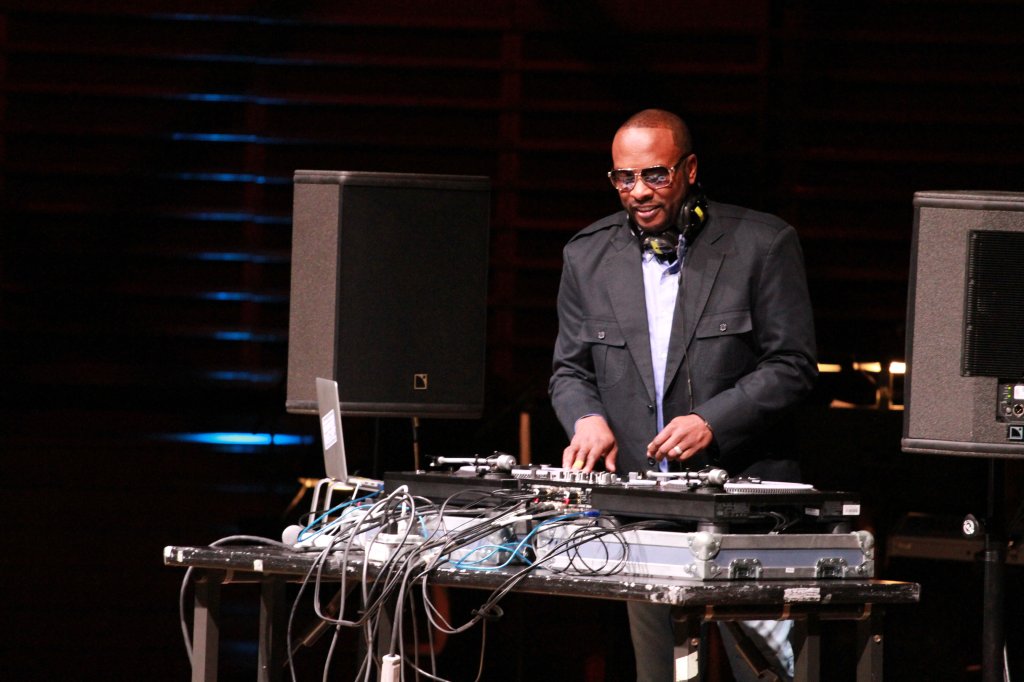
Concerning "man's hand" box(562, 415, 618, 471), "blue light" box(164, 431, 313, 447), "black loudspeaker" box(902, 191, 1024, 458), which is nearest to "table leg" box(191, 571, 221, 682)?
"man's hand" box(562, 415, 618, 471)

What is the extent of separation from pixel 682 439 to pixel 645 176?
1.80ft

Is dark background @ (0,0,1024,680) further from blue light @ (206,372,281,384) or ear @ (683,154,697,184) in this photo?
ear @ (683,154,697,184)

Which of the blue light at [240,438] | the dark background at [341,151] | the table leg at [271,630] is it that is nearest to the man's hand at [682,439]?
the table leg at [271,630]

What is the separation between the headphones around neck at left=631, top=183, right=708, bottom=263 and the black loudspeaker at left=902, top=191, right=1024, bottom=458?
1.46 feet

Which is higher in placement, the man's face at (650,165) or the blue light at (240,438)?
the man's face at (650,165)

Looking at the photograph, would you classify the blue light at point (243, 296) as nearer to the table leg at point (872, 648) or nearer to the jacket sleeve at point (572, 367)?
the jacket sleeve at point (572, 367)

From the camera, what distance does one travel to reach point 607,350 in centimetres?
304

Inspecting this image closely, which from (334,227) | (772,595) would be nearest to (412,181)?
(334,227)

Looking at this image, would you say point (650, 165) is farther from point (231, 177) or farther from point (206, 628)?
point (231, 177)

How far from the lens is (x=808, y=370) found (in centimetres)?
289

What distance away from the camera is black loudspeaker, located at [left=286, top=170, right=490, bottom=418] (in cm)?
332

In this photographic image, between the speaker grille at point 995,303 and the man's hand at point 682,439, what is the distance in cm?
55

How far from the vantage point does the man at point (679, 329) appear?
9.27 feet

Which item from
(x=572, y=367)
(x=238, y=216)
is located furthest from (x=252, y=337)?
(x=572, y=367)
